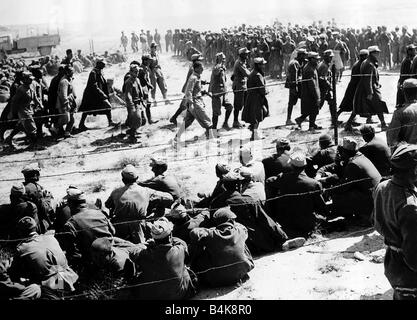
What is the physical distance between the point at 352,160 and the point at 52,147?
7475 millimetres

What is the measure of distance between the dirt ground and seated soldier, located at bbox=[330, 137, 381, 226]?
291 mm

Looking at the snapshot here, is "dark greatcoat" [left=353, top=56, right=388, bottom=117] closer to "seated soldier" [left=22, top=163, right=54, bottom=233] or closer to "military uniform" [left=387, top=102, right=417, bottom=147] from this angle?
"military uniform" [left=387, top=102, right=417, bottom=147]

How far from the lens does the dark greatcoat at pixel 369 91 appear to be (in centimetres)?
1081

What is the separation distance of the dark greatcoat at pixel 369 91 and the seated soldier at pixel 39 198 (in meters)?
→ 6.63

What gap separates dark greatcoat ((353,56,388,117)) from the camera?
1081cm

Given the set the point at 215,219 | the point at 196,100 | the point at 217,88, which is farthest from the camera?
the point at 217,88

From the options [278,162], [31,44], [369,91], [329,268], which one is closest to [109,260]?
[329,268]

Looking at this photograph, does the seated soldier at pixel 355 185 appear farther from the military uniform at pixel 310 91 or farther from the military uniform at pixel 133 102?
the military uniform at pixel 133 102

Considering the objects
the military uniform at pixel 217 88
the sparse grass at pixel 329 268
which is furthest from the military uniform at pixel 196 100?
the sparse grass at pixel 329 268

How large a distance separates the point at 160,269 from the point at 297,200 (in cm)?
211

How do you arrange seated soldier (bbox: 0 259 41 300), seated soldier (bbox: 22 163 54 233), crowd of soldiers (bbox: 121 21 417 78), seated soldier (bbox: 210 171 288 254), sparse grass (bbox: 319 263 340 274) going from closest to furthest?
seated soldier (bbox: 0 259 41 300) < sparse grass (bbox: 319 263 340 274) < seated soldier (bbox: 210 171 288 254) < seated soldier (bbox: 22 163 54 233) < crowd of soldiers (bbox: 121 21 417 78)

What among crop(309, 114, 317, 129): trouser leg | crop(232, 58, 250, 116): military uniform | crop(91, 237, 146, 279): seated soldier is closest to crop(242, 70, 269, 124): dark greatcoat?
crop(232, 58, 250, 116): military uniform

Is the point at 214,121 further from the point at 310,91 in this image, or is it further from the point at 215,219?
the point at 215,219

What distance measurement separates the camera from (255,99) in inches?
445
